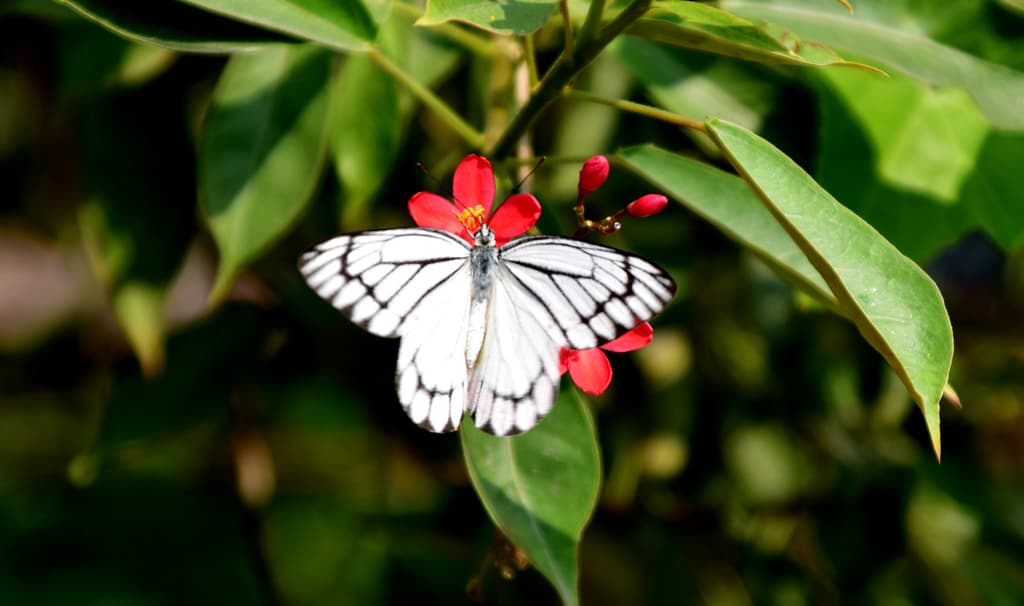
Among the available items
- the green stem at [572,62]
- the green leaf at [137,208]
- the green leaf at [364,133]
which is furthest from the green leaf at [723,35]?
the green leaf at [137,208]

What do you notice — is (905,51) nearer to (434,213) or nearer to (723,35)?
(723,35)

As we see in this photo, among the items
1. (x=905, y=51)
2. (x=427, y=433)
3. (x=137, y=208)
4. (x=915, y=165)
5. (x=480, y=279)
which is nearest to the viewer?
(x=480, y=279)

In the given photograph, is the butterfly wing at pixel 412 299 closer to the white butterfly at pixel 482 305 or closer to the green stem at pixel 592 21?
the white butterfly at pixel 482 305

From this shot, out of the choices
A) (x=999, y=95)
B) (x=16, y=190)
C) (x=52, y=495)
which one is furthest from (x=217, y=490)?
(x=999, y=95)

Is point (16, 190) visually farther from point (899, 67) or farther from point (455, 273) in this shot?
point (899, 67)

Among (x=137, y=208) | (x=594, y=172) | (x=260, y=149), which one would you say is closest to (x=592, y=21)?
(x=594, y=172)

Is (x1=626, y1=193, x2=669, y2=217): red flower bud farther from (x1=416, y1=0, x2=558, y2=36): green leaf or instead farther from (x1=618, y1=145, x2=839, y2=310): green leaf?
(x1=416, y1=0, x2=558, y2=36): green leaf
